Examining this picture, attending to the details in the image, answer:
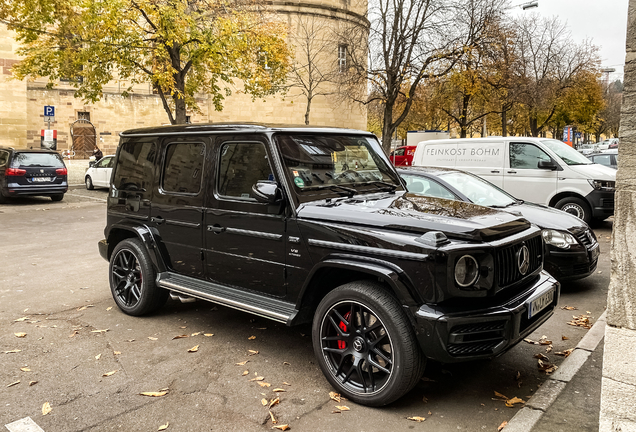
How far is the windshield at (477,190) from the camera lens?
720 cm

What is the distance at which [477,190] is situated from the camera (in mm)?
7430

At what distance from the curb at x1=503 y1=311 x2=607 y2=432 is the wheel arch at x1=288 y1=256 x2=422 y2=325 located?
0.99m

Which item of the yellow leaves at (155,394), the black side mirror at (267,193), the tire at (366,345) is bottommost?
the yellow leaves at (155,394)

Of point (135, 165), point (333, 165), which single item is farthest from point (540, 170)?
point (135, 165)

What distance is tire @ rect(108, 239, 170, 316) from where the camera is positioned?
5422 mm

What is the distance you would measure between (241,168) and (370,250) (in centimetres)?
159

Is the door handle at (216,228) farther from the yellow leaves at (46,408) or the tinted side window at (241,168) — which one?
the yellow leaves at (46,408)

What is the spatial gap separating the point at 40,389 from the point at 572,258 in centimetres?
576

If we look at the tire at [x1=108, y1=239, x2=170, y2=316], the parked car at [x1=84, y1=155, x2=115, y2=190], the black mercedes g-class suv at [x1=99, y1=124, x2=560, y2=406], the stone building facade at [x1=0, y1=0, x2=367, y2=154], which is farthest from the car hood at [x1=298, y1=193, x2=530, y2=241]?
the stone building facade at [x1=0, y1=0, x2=367, y2=154]

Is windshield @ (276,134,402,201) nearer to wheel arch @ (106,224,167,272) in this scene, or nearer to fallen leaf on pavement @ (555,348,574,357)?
wheel arch @ (106,224,167,272)

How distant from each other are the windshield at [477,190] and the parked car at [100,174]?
18149mm

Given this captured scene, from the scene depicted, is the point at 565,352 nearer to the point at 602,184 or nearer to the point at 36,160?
the point at 602,184

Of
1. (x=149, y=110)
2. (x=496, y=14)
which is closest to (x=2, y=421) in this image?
(x=496, y=14)

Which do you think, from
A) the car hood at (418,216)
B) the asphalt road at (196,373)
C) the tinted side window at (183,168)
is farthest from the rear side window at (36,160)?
the car hood at (418,216)
